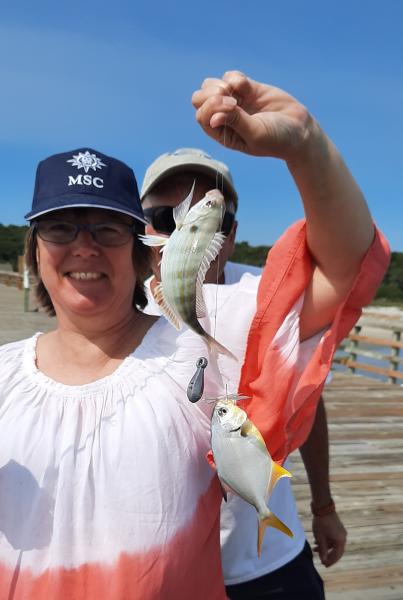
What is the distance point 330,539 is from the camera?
8.58ft

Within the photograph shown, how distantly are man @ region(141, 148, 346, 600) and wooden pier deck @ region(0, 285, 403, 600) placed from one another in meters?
1.62

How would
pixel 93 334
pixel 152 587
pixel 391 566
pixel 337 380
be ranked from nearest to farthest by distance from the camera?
1. pixel 152 587
2. pixel 93 334
3. pixel 391 566
4. pixel 337 380

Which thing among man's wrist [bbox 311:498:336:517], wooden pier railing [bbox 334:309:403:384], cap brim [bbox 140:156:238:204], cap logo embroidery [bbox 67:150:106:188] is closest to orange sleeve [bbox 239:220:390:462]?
cap logo embroidery [bbox 67:150:106:188]

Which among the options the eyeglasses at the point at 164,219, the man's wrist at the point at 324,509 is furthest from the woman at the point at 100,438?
the man's wrist at the point at 324,509

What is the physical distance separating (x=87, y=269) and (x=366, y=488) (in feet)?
14.7

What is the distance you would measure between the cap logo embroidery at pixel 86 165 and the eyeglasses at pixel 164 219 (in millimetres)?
520

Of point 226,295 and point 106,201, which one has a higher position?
point 106,201

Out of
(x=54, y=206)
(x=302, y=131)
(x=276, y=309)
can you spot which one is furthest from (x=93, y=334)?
(x=302, y=131)

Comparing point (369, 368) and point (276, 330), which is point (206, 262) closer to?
point (276, 330)

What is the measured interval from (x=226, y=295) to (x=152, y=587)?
866 mm

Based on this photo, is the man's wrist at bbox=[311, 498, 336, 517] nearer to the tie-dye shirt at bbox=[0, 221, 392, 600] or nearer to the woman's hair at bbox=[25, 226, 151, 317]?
the tie-dye shirt at bbox=[0, 221, 392, 600]

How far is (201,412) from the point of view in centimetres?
181

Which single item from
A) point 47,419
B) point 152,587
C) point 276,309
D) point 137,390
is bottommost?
point 152,587

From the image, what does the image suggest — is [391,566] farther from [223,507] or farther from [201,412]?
[201,412]
